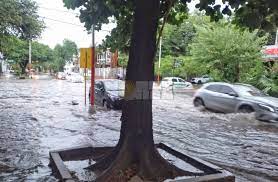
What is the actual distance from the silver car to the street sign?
5.52 m

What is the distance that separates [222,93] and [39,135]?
9158mm

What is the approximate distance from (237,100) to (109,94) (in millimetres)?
5934

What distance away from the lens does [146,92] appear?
643 cm

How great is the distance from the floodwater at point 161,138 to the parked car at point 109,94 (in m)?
0.77

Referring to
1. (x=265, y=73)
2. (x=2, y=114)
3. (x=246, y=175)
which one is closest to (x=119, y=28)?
(x=246, y=175)

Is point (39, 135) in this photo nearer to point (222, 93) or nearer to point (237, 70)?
point (222, 93)

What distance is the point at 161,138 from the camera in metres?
11.6

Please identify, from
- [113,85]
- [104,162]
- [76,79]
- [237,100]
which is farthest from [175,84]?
[104,162]

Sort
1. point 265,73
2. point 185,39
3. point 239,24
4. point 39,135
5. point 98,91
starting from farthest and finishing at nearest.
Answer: point 185,39, point 265,73, point 98,91, point 39,135, point 239,24

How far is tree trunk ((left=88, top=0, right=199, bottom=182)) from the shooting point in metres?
6.29

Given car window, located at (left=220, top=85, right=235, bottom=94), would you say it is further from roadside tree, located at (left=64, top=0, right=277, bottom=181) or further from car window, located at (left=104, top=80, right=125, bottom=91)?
roadside tree, located at (left=64, top=0, right=277, bottom=181)

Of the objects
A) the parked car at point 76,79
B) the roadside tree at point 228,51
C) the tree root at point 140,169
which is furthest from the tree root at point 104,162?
the parked car at point 76,79

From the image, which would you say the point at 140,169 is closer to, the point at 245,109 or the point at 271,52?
the point at 245,109

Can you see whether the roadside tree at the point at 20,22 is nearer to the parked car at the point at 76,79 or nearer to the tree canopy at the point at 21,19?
the tree canopy at the point at 21,19
